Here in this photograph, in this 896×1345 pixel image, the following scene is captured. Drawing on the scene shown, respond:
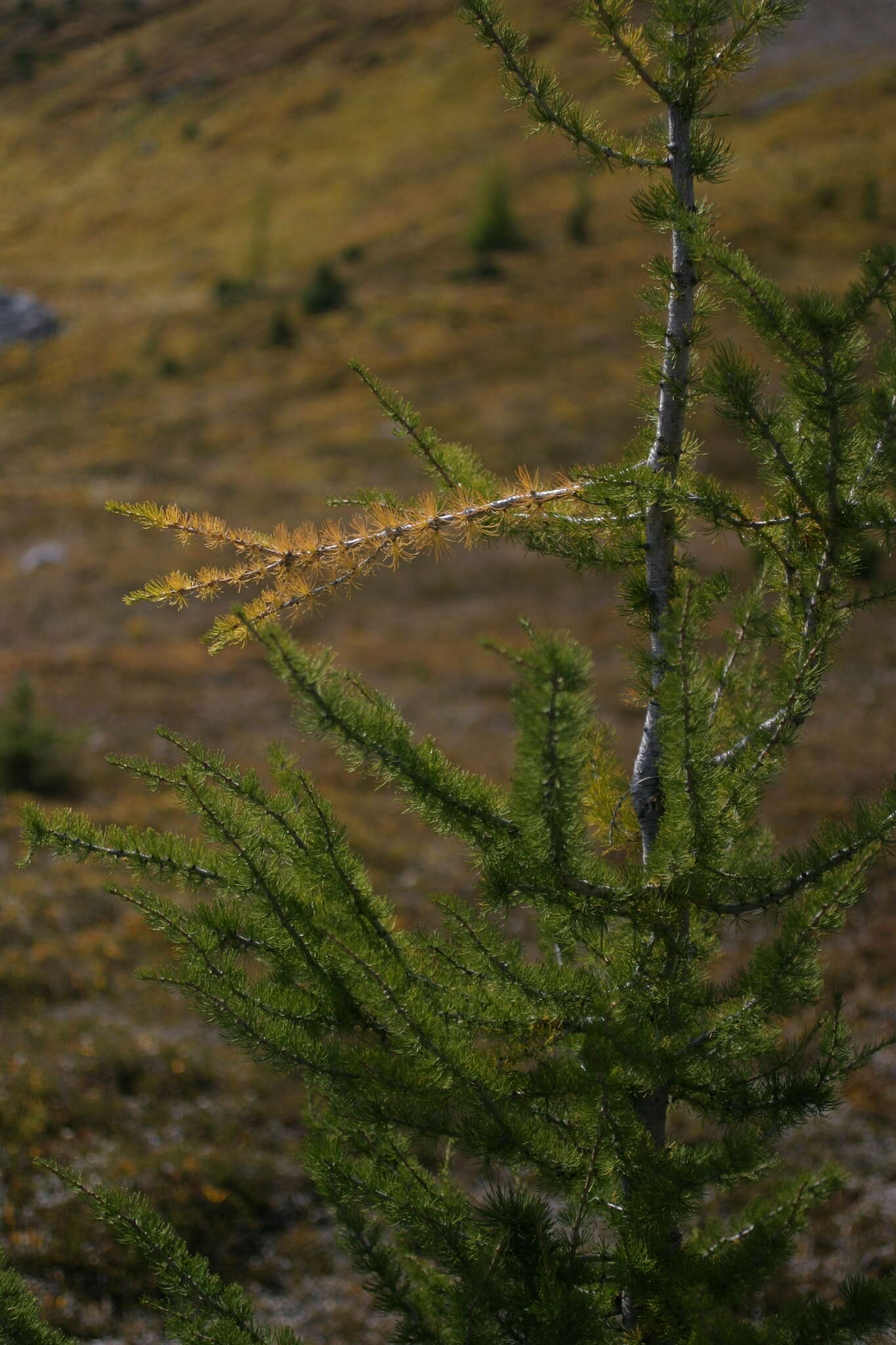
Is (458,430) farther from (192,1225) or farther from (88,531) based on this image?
(192,1225)

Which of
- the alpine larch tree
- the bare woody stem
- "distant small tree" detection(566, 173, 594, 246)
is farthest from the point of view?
"distant small tree" detection(566, 173, 594, 246)

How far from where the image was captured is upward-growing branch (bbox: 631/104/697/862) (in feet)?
7.75

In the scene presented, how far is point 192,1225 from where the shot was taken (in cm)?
570

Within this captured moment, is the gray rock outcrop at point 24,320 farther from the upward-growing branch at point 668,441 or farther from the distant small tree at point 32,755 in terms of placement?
the upward-growing branch at point 668,441

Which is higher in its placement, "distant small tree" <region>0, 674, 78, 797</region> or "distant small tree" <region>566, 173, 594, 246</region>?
"distant small tree" <region>566, 173, 594, 246</region>

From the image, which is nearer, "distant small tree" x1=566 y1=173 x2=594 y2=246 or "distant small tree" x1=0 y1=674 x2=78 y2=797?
"distant small tree" x1=0 y1=674 x2=78 y2=797

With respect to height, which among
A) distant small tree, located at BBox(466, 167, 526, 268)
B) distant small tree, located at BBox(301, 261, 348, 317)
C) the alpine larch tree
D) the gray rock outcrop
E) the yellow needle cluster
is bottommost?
the alpine larch tree

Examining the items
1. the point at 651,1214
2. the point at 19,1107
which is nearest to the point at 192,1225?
the point at 19,1107

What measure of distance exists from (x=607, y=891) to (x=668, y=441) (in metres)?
1.11

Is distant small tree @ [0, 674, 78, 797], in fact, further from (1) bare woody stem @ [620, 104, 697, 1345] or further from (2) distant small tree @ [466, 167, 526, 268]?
(2) distant small tree @ [466, 167, 526, 268]

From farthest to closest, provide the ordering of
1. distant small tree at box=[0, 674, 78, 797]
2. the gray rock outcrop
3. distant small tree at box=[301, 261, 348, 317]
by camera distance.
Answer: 1. the gray rock outcrop
2. distant small tree at box=[301, 261, 348, 317]
3. distant small tree at box=[0, 674, 78, 797]

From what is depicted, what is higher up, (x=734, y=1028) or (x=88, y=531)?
(x=88, y=531)

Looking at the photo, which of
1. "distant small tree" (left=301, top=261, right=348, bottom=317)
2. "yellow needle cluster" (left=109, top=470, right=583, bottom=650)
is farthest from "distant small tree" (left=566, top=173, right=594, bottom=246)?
"yellow needle cluster" (left=109, top=470, right=583, bottom=650)

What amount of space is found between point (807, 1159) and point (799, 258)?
1803 inches
